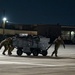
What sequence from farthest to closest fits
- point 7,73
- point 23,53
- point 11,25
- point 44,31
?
point 11,25
point 44,31
point 23,53
point 7,73

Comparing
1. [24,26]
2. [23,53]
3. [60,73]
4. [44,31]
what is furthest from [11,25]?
[60,73]

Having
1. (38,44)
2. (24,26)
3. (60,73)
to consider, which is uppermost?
(24,26)

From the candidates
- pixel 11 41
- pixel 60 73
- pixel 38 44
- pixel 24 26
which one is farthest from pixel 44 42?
pixel 24 26

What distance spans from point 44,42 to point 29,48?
1.28 metres

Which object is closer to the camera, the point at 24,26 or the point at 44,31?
the point at 44,31

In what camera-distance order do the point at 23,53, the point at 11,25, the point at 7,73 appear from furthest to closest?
the point at 11,25
the point at 23,53
the point at 7,73

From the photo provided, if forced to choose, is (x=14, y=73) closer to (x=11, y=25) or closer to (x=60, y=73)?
(x=60, y=73)

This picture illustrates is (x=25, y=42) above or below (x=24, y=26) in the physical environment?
below

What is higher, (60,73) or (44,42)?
(44,42)

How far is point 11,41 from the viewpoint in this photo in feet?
88.5

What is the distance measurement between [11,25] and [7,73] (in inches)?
3272

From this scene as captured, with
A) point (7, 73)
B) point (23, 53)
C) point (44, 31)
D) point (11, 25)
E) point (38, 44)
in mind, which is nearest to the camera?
point (7, 73)

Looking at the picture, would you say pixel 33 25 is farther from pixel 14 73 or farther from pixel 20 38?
pixel 14 73

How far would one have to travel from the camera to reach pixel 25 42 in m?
26.6
